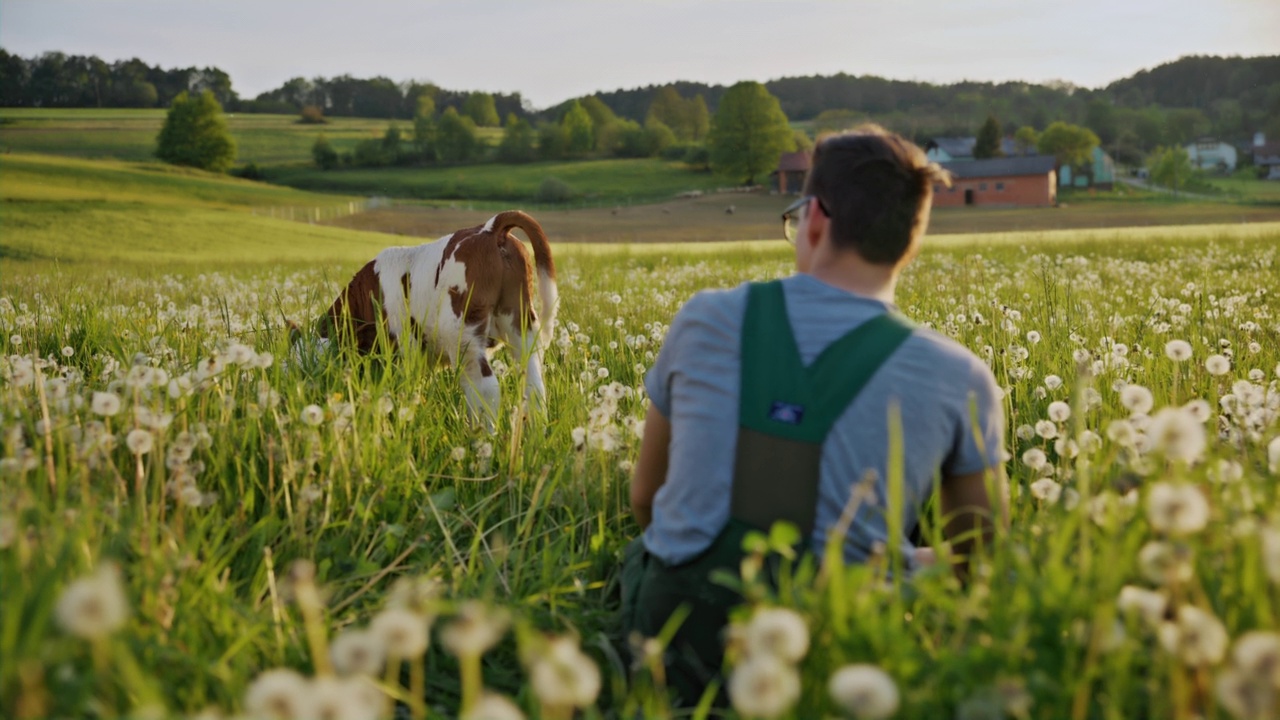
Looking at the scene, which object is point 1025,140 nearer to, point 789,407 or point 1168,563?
point 789,407

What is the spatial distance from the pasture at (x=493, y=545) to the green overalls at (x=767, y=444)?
0.20 meters

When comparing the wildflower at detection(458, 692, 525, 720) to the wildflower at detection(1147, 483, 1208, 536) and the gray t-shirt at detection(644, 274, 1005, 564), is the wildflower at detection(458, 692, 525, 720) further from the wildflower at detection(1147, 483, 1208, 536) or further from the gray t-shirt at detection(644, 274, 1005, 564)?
the gray t-shirt at detection(644, 274, 1005, 564)

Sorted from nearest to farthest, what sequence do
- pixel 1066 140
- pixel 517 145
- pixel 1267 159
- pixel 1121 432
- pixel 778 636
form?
1. pixel 778 636
2. pixel 1121 432
3. pixel 1066 140
4. pixel 517 145
5. pixel 1267 159

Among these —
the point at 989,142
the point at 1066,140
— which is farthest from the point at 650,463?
the point at 1066,140

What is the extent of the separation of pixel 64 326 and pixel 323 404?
12.2 ft

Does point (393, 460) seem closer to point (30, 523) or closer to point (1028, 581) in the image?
point (30, 523)

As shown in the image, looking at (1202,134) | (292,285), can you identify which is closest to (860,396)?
(292,285)

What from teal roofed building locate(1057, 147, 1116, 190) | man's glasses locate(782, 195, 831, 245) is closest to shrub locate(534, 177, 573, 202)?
teal roofed building locate(1057, 147, 1116, 190)

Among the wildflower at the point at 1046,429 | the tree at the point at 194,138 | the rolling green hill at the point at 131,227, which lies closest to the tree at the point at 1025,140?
the tree at the point at 194,138

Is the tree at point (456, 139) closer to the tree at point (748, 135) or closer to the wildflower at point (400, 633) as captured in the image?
the tree at point (748, 135)

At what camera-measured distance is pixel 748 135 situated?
117 metres

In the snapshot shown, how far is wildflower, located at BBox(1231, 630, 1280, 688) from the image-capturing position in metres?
1.48

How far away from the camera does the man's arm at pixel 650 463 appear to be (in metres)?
3.41

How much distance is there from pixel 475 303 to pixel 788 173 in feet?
363
